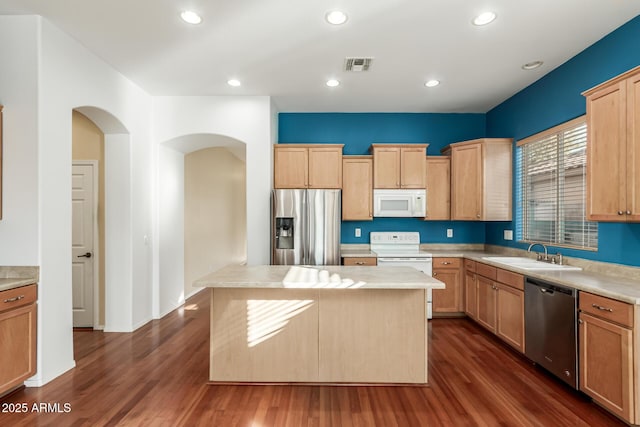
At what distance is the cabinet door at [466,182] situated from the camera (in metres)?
4.36

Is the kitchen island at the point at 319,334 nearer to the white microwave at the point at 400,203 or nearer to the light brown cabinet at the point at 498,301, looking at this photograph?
the light brown cabinet at the point at 498,301

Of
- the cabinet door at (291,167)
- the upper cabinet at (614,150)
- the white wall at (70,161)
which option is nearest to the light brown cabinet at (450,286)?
the upper cabinet at (614,150)

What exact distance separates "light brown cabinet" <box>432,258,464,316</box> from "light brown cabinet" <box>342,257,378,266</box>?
0.84m

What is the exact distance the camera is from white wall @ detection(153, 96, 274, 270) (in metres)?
4.29

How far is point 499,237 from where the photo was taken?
15.0 feet

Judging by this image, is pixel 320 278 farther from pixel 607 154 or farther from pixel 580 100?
pixel 580 100

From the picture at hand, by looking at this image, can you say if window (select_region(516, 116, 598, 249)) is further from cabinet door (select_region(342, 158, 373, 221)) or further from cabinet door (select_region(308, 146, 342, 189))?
cabinet door (select_region(308, 146, 342, 189))

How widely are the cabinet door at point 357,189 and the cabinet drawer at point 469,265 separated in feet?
4.60

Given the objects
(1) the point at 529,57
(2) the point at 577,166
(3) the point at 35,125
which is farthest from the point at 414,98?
(3) the point at 35,125

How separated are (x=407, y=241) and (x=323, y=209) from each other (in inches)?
61.5

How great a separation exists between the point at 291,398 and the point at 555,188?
137 inches

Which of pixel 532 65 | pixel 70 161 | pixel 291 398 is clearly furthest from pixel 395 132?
pixel 70 161

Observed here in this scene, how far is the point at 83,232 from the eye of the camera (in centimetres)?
392

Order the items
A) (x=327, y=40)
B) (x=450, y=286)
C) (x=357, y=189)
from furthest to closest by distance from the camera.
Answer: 1. (x=357, y=189)
2. (x=450, y=286)
3. (x=327, y=40)
